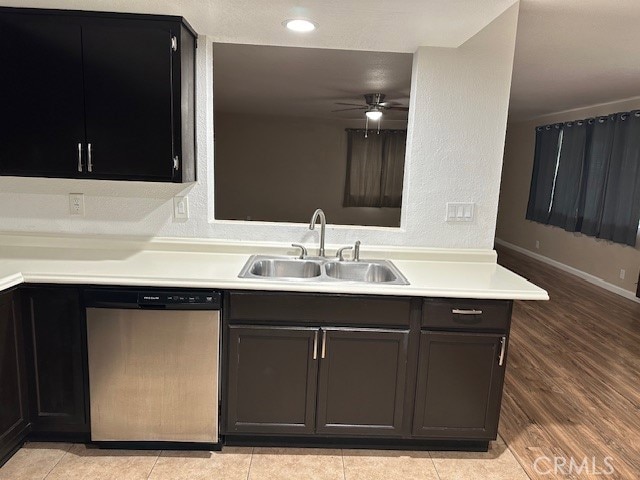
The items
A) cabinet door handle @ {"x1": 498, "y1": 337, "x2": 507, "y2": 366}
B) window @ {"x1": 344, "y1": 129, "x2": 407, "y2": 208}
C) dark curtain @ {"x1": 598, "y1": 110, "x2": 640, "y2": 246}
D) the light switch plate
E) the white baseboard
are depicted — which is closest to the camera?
cabinet door handle @ {"x1": 498, "y1": 337, "x2": 507, "y2": 366}

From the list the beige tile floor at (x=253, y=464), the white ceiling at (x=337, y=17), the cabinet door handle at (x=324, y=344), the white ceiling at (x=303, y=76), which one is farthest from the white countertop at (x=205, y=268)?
the white ceiling at (x=303, y=76)

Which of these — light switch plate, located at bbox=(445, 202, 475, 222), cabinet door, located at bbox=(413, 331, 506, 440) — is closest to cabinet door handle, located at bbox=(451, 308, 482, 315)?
cabinet door, located at bbox=(413, 331, 506, 440)

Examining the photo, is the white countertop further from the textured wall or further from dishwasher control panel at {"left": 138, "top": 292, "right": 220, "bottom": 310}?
the textured wall

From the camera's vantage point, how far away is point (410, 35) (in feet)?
7.19

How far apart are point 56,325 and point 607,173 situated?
5.69m

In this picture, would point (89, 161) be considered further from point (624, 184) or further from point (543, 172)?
point (543, 172)

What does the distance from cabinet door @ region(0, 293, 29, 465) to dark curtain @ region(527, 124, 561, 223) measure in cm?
658

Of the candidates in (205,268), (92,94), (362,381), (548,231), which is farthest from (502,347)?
(548,231)

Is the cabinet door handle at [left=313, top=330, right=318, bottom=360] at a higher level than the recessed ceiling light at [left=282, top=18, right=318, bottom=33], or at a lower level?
lower

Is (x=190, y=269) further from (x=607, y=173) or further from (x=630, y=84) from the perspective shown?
(x=607, y=173)

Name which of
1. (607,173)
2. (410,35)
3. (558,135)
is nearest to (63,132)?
(410,35)

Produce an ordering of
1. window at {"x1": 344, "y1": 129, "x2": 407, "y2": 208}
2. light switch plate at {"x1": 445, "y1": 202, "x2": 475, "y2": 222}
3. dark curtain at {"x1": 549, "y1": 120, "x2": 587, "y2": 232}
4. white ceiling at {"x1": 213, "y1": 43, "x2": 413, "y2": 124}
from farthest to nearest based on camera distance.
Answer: window at {"x1": 344, "y1": 129, "x2": 407, "y2": 208} → dark curtain at {"x1": 549, "y1": 120, "x2": 587, "y2": 232} → white ceiling at {"x1": 213, "y1": 43, "x2": 413, "y2": 124} → light switch plate at {"x1": 445, "y1": 202, "x2": 475, "y2": 222}

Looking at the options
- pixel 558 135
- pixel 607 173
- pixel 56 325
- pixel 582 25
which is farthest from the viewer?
pixel 558 135

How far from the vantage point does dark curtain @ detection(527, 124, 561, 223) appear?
642 centimetres
